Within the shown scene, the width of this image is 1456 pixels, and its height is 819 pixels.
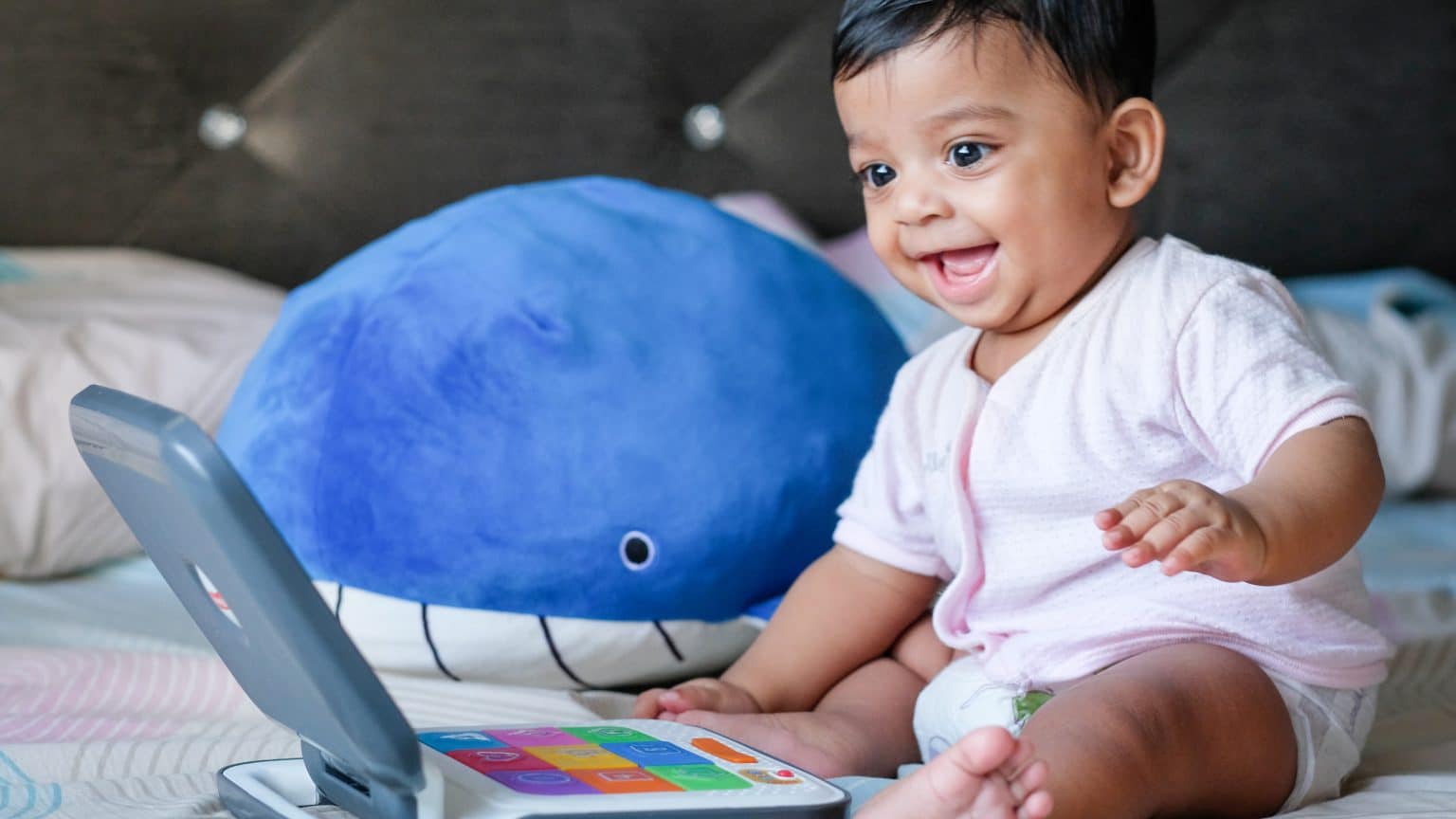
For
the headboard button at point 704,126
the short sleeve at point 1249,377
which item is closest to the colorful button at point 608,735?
the short sleeve at point 1249,377

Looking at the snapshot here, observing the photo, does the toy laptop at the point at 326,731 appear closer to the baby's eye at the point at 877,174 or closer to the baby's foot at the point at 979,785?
the baby's foot at the point at 979,785

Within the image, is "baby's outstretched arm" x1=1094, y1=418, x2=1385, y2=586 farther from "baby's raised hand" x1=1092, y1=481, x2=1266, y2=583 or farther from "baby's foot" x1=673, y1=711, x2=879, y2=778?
"baby's foot" x1=673, y1=711, x2=879, y2=778

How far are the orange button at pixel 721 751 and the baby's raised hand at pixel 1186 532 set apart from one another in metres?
A: 0.20

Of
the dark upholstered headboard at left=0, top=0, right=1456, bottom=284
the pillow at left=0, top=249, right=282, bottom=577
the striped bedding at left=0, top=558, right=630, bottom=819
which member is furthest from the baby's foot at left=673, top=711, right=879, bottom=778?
the dark upholstered headboard at left=0, top=0, right=1456, bottom=284

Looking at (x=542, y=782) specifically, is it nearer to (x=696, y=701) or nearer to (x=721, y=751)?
(x=721, y=751)

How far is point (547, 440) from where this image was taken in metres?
1.05

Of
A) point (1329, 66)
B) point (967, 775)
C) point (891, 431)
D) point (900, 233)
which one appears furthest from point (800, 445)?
point (1329, 66)

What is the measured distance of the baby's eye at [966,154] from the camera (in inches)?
35.4

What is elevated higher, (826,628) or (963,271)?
(963,271)

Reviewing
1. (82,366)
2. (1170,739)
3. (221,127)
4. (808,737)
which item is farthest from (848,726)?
(221,127)

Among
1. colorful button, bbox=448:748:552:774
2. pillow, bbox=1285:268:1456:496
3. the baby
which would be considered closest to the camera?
colorful button, bbox=448:748:552:774

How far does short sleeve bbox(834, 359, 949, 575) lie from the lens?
3.41ft

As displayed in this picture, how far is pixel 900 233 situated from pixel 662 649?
1.14ft

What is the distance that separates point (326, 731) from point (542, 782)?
0.10m
